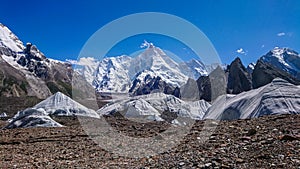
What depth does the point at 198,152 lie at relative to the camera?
1030cm

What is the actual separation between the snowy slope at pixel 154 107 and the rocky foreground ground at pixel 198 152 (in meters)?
23.3

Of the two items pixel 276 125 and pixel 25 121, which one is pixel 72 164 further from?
pixel 25 121

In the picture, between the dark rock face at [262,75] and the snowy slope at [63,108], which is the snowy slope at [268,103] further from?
the dark rock face at [262,75]

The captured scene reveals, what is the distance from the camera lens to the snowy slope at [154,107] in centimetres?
4541

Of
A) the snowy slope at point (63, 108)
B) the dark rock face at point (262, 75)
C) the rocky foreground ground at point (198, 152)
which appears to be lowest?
the rocky foreground ground at point (198, 152)

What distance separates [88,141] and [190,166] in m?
9.08

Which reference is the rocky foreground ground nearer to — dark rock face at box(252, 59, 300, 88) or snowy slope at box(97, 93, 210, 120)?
snowy slope at box(97, 93, 210, 120)

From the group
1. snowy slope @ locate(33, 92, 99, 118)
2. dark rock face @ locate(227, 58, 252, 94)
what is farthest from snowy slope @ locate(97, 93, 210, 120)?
dark rock face @ locate(227, 58, 252, 94)

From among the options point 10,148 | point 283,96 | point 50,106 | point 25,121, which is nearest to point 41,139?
point 10,148

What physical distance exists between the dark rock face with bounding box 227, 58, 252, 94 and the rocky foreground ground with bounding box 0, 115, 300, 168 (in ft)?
315

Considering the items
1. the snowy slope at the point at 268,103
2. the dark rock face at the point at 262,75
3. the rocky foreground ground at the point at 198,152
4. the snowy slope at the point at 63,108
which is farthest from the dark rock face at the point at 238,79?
the rocky foreground ground at the point at 198,152

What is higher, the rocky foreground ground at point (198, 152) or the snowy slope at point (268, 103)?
the snowy slope at point (268, 103)

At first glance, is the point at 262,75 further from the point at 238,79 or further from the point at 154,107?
the point at 154,107

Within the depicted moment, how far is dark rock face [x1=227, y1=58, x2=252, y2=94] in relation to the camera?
4344 inches
